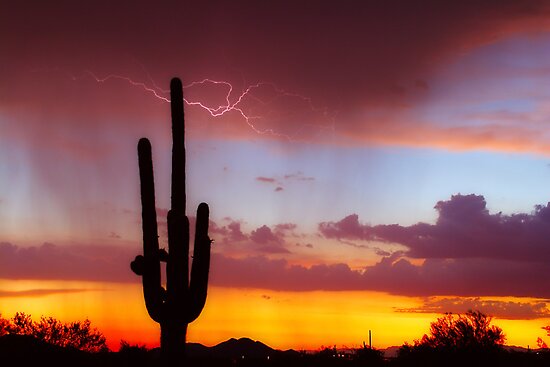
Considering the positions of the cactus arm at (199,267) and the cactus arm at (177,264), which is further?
the cactus arm at (199,267)

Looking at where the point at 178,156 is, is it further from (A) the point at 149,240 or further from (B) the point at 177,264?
(B) the point at 177,264

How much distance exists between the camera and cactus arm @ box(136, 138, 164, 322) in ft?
66.2

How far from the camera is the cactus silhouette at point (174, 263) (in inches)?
795

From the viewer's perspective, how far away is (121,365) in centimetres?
4806

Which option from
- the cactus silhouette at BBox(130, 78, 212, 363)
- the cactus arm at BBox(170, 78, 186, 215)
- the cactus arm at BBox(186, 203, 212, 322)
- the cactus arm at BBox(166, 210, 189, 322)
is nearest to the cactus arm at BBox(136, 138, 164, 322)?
the cactus silhouette at BBox(130, 78, 212, 363)

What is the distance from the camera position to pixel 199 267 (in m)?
20.5

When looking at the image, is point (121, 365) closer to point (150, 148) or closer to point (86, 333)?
point (86, 333)

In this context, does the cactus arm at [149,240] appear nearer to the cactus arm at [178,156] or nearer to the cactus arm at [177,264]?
the cactus arm at [177,264]

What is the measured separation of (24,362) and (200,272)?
70.9 ft

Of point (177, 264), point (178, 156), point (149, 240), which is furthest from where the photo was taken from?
point (178, 156)

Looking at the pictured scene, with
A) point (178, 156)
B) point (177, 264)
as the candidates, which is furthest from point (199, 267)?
point (178, 156)

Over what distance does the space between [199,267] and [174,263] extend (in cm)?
67

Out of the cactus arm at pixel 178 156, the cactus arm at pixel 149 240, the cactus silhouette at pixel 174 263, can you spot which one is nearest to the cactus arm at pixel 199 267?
the cactus silhouette at pixel 174 263

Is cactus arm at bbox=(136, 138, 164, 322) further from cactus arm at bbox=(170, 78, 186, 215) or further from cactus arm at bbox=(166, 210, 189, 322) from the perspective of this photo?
cactus arm at bbox=(170, 78, 186, 215)
